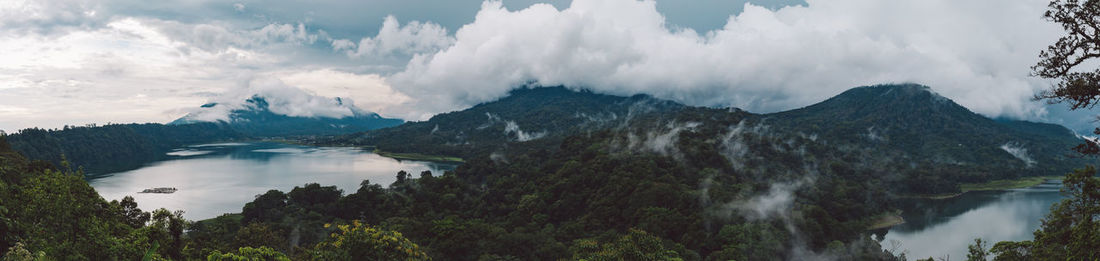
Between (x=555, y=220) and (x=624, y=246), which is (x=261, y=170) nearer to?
(x=555, y=220)

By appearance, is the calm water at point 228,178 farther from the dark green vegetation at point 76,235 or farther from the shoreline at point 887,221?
the shoreline at point 887,221

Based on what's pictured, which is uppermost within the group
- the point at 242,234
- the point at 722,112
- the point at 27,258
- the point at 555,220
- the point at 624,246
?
the point at 722,112

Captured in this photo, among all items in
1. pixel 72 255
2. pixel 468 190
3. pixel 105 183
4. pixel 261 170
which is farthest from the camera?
pixel 261 170

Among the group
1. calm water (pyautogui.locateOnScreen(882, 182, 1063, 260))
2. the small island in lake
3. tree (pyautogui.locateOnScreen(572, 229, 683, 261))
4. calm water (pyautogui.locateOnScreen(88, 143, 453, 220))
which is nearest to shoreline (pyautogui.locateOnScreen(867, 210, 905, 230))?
calm water (pyautogui.locateOnScreen(882, 182, 1063, 260))

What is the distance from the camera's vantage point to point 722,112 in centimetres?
16525

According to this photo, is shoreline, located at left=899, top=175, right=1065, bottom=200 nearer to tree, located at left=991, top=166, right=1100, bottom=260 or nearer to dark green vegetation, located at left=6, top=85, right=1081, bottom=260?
dark green vegetation, located at left=6, top=85, right=1081, bottom=260

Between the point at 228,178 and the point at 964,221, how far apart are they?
160m

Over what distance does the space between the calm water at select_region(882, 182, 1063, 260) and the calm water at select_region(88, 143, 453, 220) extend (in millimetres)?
101708

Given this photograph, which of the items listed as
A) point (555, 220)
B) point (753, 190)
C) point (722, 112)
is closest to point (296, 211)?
point (555, 220)

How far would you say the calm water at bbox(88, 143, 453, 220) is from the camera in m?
87.6

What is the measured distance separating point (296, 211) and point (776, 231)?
60340mm

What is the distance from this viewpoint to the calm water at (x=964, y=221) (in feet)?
228

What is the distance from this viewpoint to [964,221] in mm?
87438

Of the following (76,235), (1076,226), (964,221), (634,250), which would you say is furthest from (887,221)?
(76,235)
